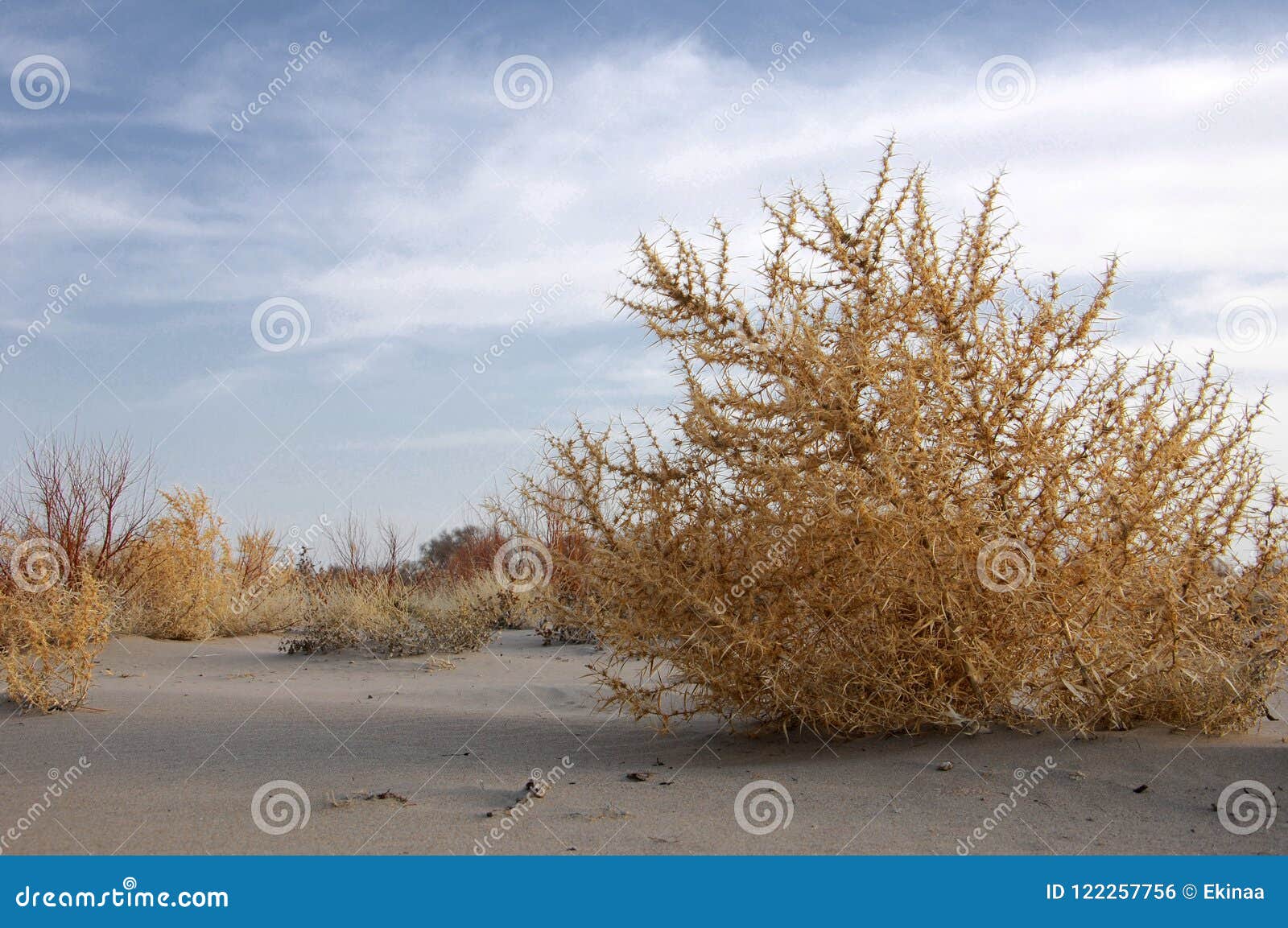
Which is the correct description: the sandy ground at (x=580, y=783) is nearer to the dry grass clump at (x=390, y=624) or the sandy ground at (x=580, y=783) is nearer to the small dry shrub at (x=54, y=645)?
the small dry shrub at (x=54, y=645)

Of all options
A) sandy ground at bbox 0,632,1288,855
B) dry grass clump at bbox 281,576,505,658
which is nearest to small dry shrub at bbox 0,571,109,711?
sandy ground at bbox 0,632,1288,855

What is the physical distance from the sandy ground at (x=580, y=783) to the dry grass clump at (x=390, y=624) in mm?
3664

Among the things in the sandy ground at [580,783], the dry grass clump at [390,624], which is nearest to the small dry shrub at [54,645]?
the sandy ground at [580,783]

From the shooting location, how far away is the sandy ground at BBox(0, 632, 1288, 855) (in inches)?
146

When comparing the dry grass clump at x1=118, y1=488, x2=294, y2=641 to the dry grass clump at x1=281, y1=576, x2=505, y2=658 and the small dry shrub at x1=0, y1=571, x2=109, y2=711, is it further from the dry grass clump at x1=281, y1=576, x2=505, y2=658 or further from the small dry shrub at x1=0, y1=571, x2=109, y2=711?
the small dry shrub at x1=0, y1=571, x2=109, y2=711

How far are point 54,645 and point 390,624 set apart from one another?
4038 millimetres

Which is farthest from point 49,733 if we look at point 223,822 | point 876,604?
point 876,604

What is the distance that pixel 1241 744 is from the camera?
4746 millimetres

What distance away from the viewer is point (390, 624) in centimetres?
1082

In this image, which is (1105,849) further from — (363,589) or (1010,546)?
(363,589)

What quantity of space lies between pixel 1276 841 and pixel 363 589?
10.9 metres

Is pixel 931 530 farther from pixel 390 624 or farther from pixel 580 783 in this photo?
pixel 390 624

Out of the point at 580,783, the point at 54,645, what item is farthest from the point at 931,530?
the point at 54,645

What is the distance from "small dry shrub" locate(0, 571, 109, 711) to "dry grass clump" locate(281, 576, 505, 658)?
387 centimetres
